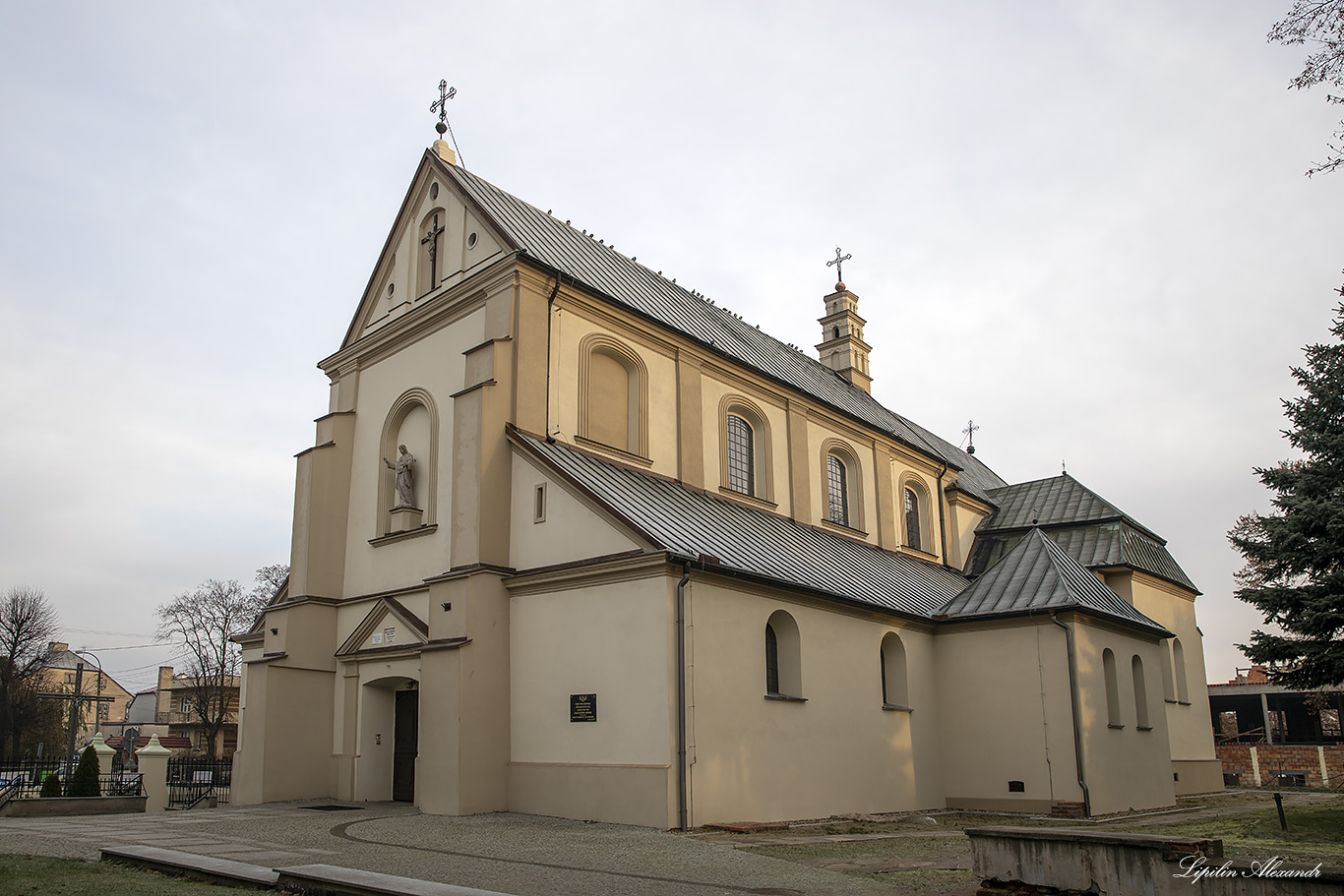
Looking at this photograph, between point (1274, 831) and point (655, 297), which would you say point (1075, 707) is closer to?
point (1274, 831)

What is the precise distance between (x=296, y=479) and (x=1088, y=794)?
17.8 m

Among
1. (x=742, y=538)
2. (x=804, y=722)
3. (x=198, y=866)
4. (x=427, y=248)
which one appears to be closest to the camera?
(x=198, y=866)

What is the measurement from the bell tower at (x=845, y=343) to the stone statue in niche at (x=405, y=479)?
20.6 meters

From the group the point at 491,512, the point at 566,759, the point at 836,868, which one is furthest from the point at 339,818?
the point at 836,868

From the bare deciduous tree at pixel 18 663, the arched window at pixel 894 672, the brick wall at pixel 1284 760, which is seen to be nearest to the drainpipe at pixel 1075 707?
the arched window at pixel 894 672

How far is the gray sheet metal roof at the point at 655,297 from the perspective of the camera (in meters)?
21.3

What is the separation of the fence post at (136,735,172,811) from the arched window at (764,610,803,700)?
41.1 feet

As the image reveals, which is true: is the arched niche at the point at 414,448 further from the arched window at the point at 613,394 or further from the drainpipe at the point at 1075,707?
the drainpipe at the point at 1075,707

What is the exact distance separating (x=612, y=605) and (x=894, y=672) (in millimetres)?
7961

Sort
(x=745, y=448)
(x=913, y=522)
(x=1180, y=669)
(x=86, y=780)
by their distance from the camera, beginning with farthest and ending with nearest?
1. (x=1180, y=669)
2. (x=913, y=522)
3. (x=745, y=448)
4. (x=86, y=780)

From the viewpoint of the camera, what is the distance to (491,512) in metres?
18.0

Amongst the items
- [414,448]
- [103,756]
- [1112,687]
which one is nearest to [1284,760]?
[1112,687]

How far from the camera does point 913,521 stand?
30.9 m

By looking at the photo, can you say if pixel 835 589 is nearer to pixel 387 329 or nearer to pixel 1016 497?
pixel 387 329
